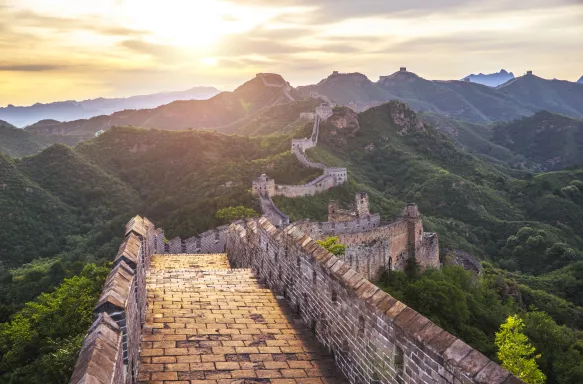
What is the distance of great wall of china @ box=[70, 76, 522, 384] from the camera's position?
4.89m

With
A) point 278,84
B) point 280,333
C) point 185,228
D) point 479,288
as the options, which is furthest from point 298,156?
point 278,84

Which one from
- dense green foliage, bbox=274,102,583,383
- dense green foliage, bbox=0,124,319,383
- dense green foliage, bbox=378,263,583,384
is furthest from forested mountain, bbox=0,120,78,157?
dense green foliage, bbox=378,263,583,384

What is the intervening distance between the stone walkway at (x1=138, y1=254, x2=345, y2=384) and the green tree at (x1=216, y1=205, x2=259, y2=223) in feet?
93.4

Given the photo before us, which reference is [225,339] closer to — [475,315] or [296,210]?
[475,315]

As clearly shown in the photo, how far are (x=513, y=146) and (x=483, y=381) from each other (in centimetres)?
15019

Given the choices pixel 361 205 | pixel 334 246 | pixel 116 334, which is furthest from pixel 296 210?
pixel 116 334

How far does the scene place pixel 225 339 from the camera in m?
7.45

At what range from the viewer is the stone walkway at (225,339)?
6453 millimetres

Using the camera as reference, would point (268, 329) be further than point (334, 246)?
No

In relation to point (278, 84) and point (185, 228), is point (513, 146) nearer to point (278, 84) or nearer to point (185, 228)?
point (278, 84)

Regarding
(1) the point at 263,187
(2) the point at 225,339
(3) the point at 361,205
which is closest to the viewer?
(2) the point at 225,339

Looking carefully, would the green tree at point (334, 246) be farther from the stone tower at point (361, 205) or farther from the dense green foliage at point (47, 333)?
the stone tower at point (361, 205)

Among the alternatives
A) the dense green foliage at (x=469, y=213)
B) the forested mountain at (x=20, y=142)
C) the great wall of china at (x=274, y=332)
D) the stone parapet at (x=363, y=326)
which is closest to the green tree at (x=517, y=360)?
the dense green foliage at (x=469, y=213)

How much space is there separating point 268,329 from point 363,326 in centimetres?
223
